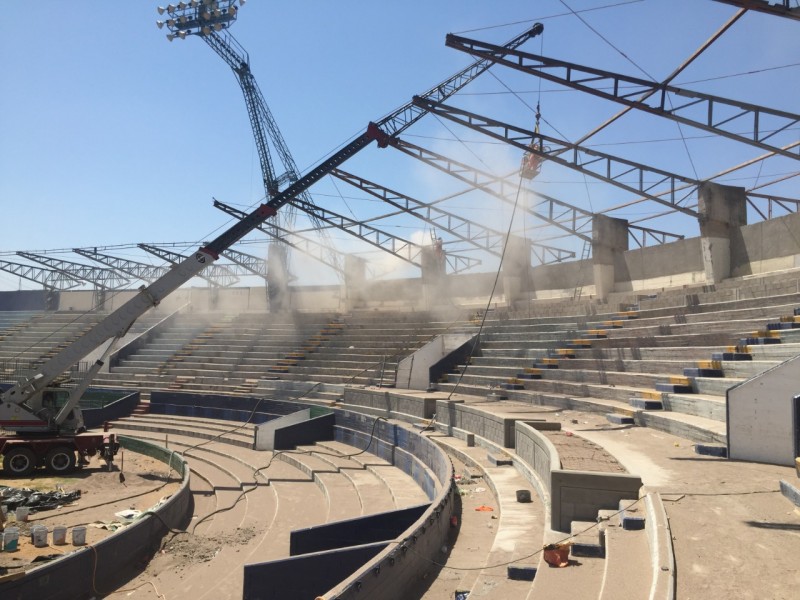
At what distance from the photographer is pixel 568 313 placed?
70.7 ft

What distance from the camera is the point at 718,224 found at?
19.0 metres

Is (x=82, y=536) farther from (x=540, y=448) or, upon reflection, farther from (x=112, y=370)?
(x=112, y=370)

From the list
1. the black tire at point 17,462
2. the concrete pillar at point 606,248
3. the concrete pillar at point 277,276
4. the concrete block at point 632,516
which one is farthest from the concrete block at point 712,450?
the concrete pillar at point 277,276

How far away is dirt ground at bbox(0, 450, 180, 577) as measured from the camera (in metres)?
8.64

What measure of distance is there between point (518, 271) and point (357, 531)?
2144 cm

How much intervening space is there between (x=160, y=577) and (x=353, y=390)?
11587 mm

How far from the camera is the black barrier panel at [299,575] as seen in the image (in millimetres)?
6523

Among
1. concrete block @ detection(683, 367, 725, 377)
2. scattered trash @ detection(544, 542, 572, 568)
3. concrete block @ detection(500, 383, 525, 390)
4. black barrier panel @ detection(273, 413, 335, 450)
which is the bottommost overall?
black barrier panel @ detection(273, 413, 335, 450)

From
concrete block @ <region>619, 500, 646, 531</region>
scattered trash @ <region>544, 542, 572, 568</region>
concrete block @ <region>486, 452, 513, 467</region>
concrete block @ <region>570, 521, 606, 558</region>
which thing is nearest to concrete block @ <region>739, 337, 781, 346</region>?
concrete block @ <region>486, 452, 513, 467</region>

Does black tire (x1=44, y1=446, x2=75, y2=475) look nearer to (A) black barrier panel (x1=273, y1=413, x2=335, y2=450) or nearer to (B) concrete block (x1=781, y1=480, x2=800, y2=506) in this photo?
(A) black barrier panel (x1=273, y1=413, x2=335, y2=450)

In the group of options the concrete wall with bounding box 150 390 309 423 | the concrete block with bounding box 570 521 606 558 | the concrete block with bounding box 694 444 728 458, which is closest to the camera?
the concrete block with bounding box 570 521 606 558

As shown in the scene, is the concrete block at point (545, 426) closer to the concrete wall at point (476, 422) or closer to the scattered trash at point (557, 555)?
the concrete wall at point (476, 422)

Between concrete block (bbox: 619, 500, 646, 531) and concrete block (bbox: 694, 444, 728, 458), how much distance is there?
109 inches

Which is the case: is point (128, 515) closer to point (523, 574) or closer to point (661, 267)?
point (523, 574)
